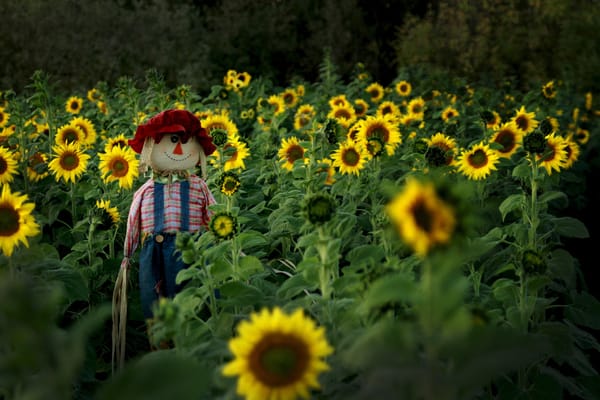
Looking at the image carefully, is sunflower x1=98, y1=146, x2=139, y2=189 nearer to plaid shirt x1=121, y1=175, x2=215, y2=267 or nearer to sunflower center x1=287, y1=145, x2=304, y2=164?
plaid shirt x1=121, y1=175, x2=215, y2=267

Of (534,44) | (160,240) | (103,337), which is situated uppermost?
(534,44)

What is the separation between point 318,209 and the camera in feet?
6.49

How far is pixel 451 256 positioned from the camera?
1.25 meters

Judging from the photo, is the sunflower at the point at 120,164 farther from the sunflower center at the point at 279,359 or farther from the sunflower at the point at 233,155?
the sunflower center at the point at 279,359

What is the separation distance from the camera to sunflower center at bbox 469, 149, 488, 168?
398 centimetres

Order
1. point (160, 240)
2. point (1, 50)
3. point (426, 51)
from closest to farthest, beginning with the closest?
point (160, 240) → point (1, 50) → point (426, 51)

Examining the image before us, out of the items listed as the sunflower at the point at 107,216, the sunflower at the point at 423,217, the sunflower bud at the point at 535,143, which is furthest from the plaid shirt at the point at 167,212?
the sunflower at the point at 423,217

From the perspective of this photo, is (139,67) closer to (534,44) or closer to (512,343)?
(534,44)

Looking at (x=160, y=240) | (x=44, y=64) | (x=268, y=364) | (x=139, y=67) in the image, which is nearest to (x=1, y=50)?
(x=44, y=64)

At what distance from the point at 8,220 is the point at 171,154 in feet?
3.52

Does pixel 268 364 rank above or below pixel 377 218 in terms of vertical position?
below

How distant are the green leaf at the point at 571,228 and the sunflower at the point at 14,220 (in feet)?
7.48

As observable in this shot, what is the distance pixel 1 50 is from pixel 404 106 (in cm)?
703

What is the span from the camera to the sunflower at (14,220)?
2320 mm
